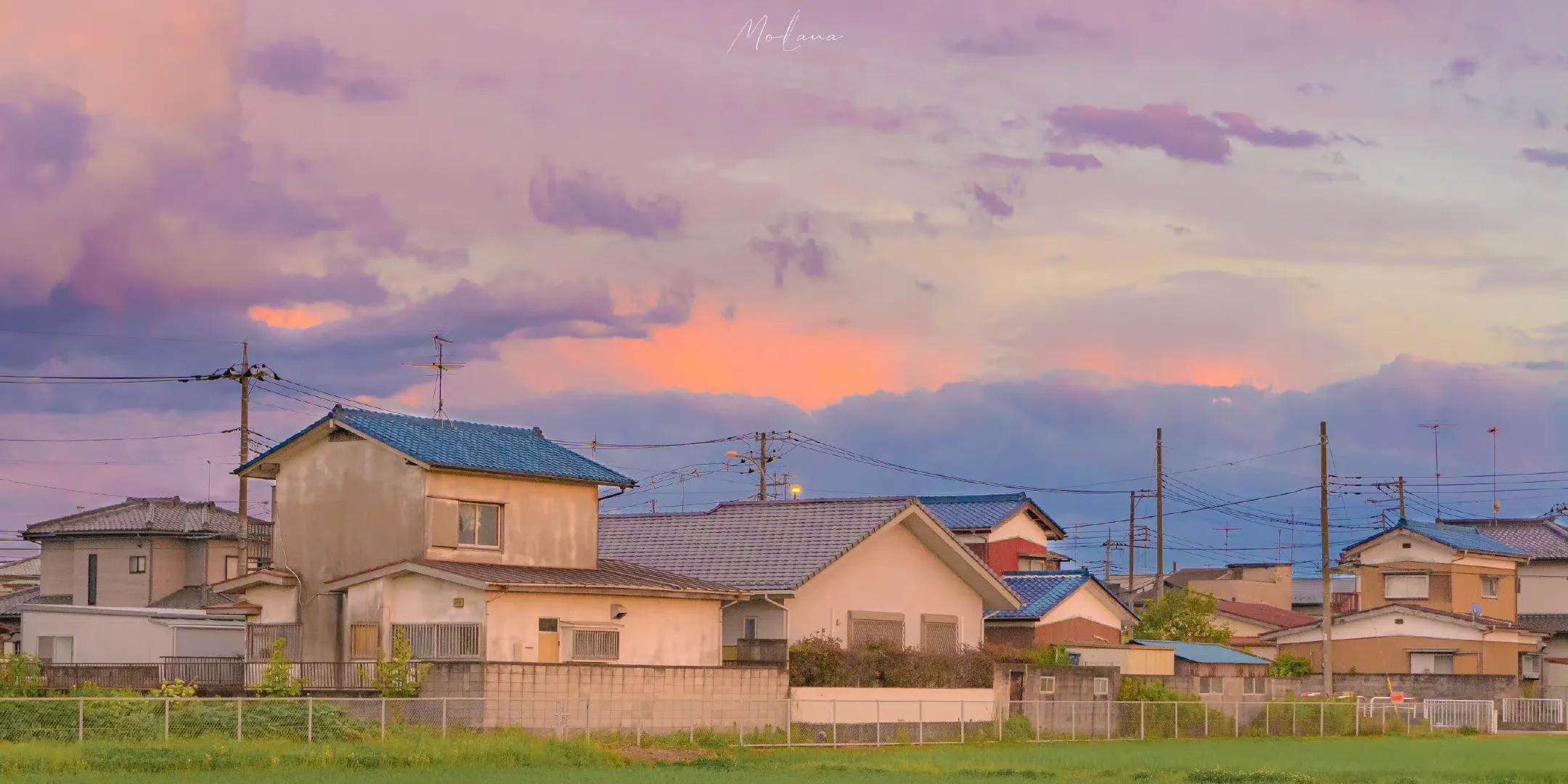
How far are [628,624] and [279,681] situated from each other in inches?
324

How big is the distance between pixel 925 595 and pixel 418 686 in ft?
60.8

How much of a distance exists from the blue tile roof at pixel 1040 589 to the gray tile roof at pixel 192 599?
28.7 meters

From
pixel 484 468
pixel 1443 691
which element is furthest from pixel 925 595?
pixel 1443 691

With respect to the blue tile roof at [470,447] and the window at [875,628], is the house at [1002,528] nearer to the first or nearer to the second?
the window at [875,628]

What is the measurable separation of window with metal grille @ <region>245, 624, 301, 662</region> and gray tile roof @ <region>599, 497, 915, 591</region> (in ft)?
36.9

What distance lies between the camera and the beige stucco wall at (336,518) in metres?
41.5

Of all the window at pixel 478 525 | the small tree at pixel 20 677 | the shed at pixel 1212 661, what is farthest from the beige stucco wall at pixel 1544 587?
the small tree at pixel 20 677

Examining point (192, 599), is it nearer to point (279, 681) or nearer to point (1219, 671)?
point (279, 681)

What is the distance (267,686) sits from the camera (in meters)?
38.3

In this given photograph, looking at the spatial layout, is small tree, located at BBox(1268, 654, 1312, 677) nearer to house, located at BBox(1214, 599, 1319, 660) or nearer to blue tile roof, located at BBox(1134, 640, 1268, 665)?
blue tile roof, located at BBox(1134, 640, 1268, 665)

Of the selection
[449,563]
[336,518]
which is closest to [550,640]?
[449,563]

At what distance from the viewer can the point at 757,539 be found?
49.7 meters

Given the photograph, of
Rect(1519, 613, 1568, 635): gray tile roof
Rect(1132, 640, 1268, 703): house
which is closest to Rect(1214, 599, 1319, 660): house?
Rect(1132, 640, 1268, 703): house

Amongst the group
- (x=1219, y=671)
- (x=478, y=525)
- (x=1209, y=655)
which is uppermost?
(x=478, y=525)
